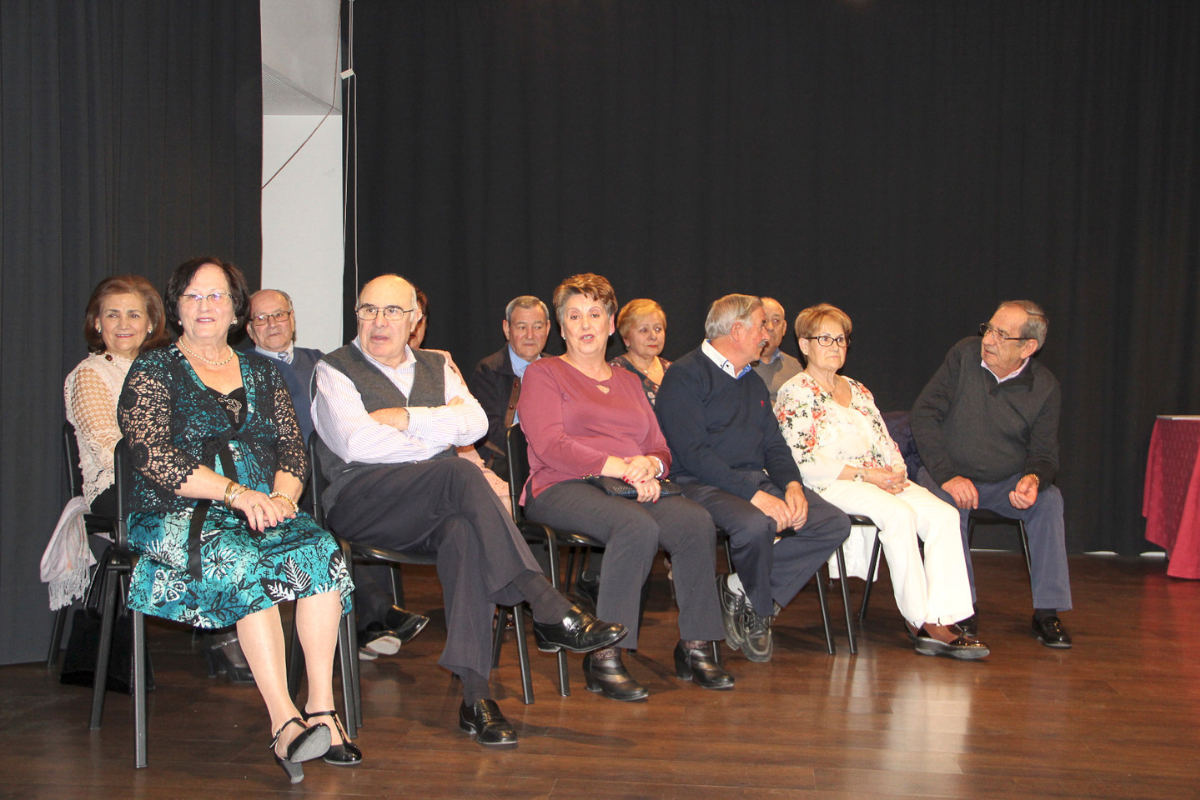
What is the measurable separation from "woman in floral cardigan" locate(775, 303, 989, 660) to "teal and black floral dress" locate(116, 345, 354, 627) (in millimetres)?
1901

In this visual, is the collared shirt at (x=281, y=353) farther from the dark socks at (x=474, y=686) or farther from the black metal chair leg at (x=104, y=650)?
the dark socks at (x=474, y=686)

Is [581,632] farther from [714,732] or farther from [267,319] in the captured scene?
[267,319]

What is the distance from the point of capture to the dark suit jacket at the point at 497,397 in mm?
4215

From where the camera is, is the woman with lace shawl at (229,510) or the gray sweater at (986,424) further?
the gray sweater at (986,424)

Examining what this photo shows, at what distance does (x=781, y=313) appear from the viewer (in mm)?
4445

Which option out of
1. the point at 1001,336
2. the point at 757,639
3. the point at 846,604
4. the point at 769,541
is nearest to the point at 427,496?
the point at 769,541

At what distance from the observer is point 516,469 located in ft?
10.3

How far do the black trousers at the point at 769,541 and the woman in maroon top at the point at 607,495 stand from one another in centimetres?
16

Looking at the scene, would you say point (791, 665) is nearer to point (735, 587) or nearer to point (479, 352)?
point (735, 587)

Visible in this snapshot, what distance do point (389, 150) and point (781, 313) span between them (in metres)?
2.75

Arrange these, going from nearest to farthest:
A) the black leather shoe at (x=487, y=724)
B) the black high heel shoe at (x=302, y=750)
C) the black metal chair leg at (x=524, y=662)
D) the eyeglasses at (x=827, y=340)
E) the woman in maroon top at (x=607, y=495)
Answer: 1. the black high heel shoe at (x=302, y=750)
2. the black leather shoe at (x=487, y=724)
3. the black metal chair leg at (x=524, y=662)
4. the woman in maroon top at (x=607, y=495)
5. the eyeglasses at (x=827, y=340)

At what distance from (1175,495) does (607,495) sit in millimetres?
3737

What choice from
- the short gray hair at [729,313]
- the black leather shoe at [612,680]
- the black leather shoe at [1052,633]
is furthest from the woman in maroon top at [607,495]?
the black leather shoe at [1052,633]

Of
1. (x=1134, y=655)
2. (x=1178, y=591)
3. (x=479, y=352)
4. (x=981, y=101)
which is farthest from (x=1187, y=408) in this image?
(x=479, y=352)
